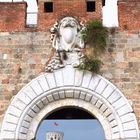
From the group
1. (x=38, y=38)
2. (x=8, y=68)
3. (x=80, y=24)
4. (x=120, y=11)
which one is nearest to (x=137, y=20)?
(x=120, y=11)

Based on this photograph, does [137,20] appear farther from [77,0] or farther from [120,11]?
[77,0]

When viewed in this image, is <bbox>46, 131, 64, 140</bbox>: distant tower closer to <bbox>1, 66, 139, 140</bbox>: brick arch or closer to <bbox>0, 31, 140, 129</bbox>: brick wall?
<bbox>1, 66, 139, 140</bbox>: brick arch

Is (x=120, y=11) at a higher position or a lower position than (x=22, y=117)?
higher

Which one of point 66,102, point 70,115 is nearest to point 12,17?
point 66,102

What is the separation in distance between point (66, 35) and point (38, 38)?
754 mm

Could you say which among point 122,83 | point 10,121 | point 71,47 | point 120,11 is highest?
point 120,11

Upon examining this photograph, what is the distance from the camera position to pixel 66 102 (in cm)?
1368

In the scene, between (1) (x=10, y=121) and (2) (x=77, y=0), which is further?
(2) (x=77, y=0)

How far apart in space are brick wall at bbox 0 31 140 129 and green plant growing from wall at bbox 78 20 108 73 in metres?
0.19

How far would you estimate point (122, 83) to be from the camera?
13.6m

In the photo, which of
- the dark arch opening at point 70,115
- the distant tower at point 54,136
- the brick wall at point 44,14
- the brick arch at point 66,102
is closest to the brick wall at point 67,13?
the brick wall at point 44,14

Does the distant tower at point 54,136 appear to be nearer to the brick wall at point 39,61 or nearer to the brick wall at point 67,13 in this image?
the brick wall at point 39,61

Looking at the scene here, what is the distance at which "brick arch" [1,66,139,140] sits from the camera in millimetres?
13320

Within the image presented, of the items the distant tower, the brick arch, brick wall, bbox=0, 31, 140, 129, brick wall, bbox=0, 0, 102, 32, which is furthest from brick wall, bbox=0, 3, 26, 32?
the distant tower
